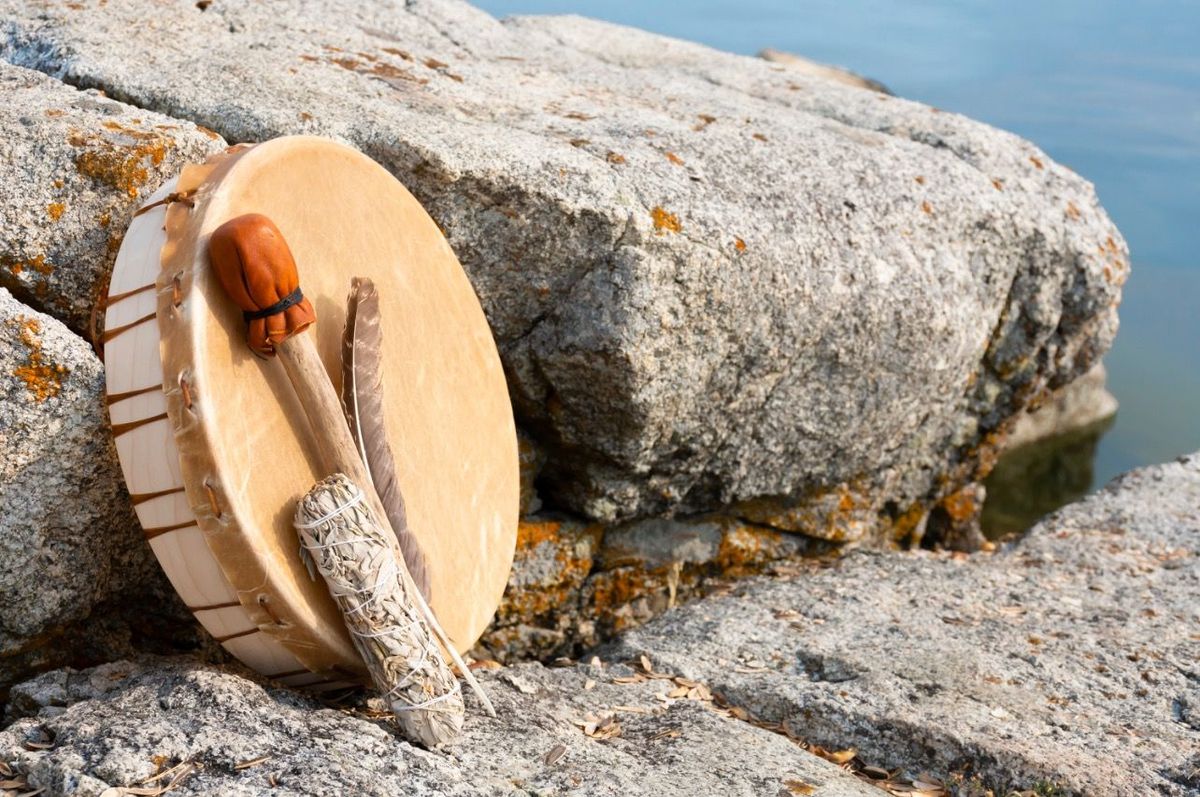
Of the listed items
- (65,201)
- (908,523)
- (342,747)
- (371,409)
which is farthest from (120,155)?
(908,523)

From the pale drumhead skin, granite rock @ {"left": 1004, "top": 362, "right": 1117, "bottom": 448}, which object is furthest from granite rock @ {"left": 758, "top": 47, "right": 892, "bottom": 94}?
the pale drumhead skin

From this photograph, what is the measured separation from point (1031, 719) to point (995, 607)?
919mm

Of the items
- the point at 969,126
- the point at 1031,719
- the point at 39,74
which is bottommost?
the point at 1031,719

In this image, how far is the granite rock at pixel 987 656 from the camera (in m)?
3.40

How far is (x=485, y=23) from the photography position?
609 centimetres

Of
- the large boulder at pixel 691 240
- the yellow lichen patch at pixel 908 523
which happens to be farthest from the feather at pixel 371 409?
the yellow lichen patch at pixel 908 523

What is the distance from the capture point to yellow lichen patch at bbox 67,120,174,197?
3.19 meters

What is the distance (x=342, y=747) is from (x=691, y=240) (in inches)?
86.1

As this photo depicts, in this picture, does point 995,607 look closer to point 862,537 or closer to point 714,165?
point 862,537

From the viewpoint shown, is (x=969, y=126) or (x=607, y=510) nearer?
(x=607, y=510)

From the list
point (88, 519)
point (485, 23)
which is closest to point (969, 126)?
point (485, 23)

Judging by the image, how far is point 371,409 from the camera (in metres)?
3.17

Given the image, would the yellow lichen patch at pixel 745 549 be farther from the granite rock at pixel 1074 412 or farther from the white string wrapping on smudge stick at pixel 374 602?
the granite rock at pixel 1074 412

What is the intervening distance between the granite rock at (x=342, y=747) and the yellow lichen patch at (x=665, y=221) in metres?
1.62
